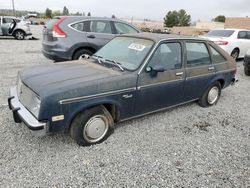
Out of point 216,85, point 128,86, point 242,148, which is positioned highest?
point 128,86

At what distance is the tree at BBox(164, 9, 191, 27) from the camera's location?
77188 mm

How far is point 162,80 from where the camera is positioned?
3.69 meters

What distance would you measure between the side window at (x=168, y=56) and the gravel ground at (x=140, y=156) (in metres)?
1.00

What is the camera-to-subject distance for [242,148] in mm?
3424

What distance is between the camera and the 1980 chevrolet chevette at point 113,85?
280cm

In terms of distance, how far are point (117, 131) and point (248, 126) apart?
2384 mm

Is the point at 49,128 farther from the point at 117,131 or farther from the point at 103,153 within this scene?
the point at 117,131

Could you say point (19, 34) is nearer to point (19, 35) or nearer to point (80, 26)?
point (19, 35)

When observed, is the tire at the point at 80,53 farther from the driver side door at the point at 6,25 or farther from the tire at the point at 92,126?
the driver side door at the point at 6,25

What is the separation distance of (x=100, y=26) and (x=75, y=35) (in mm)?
931

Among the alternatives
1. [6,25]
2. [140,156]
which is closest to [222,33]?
[140,156]

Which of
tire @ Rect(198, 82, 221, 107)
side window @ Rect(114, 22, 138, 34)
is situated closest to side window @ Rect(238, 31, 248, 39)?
side window @ Rect(114, 22, 138, 34)

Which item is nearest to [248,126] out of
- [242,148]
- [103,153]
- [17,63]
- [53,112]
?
[242,148]

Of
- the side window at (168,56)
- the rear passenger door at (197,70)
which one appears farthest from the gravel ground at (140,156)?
the side window at (168,56)
